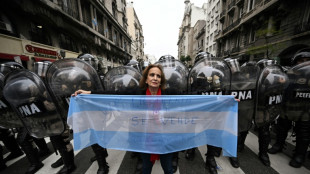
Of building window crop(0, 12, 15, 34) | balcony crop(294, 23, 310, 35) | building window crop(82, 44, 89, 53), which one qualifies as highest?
building window crop(82, 44, 89, 53)

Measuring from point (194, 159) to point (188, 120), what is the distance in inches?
59.2

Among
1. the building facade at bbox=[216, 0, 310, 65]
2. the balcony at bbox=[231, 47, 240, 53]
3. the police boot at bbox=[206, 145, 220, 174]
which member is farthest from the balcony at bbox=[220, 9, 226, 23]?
the police boot at bbox=[206, 145, 220, 174]

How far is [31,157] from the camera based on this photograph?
2355mm

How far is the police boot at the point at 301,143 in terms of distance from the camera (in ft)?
7.16

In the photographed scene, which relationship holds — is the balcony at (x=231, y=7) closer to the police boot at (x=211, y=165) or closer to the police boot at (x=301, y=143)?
the police boot at (x=301, y=143)

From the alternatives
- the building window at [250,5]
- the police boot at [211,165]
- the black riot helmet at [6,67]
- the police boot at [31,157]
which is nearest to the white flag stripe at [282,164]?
the police boot at [211,165]

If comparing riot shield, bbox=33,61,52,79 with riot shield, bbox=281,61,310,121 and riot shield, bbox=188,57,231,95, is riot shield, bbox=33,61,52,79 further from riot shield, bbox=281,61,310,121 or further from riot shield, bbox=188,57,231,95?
riot shield, bbox=281,61,310,121

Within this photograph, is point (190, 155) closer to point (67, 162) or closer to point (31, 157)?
point (67, 162)

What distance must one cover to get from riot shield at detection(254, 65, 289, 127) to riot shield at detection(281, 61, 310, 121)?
0.26 metres

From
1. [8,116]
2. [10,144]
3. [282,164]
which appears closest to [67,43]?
[10,144]

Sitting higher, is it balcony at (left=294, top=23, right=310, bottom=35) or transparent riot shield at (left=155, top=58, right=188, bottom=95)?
balcony at (left=294, top=23, right=310, bottom=35)

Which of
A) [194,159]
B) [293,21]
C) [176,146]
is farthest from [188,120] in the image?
[293,21]

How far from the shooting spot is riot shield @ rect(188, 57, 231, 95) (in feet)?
6.81

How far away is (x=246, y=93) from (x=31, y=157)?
4.56 m
